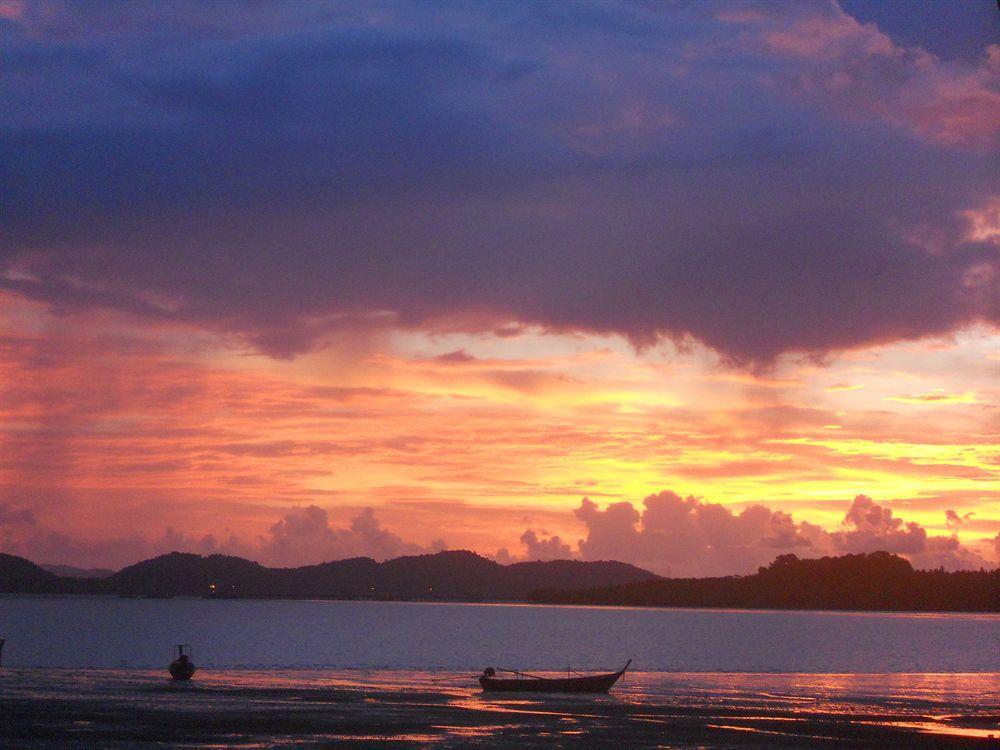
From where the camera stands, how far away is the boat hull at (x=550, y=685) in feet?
262

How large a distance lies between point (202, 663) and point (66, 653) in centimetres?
2138

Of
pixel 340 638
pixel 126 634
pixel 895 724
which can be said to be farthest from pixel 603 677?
pixel 126 634

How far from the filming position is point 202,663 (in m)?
116

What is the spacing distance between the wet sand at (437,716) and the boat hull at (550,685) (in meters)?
1.41

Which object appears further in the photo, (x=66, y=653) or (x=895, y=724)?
(x=66, y=653)

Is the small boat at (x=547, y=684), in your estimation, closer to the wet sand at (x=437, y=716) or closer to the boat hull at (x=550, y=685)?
the boat hull at (x=550, y=685)

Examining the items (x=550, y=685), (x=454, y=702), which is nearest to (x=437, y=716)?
(x=454, y=702)

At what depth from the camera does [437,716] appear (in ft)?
203

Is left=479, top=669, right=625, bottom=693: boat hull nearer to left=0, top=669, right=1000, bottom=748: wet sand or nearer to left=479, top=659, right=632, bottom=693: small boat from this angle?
left=479, top=659, right=632, bottom=693: small boat

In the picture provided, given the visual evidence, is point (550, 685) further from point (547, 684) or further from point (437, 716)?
point (437, 716)

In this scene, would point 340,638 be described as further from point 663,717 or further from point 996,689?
point 663,717

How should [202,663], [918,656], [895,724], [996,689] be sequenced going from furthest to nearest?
[918,656] → [202,663] → [996,689] → [895,724]

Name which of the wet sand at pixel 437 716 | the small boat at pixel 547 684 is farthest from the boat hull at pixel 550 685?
the wet sand at pixel 437 716

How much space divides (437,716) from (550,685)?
69.7 ft
